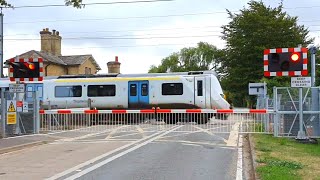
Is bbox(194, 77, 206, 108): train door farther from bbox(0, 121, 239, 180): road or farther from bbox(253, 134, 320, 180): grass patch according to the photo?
bbox(253, 134, 320, 180): grass patch

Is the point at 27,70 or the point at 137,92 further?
the point at 137,92

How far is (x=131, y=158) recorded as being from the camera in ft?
41.1

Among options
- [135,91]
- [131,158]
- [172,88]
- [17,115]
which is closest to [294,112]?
[131,158]

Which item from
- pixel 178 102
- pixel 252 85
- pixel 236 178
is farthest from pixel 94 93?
pixel 236 178

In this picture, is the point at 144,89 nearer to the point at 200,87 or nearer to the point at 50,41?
the point at 200,87

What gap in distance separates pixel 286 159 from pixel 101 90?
20322mm

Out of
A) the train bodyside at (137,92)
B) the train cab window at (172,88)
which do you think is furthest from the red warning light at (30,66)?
the train cab window at (172,88)

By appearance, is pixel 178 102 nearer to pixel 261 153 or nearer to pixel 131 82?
pixel 131 82

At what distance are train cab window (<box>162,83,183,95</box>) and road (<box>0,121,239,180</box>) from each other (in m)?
10.4

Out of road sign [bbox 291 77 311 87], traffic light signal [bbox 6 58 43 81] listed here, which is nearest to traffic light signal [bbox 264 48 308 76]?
road sign [bbox 291 77 311 87]

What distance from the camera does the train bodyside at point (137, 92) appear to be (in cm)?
2822

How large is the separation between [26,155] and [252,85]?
1351cm

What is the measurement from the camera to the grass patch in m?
9.34

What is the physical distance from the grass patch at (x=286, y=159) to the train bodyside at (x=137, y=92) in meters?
12.0
